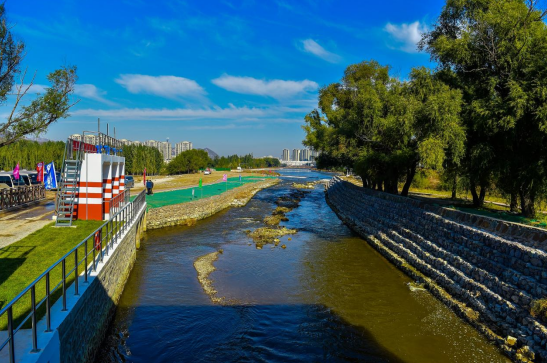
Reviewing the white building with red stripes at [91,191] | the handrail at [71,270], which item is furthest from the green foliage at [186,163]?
the white building with red stripes at [91,191]

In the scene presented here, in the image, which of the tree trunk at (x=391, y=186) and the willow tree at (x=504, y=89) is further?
the tree trunk at (x=391, y=186)

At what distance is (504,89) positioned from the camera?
1789 cm

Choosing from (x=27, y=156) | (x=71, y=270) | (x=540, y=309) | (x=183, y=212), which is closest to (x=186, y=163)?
(x=27, y=156)

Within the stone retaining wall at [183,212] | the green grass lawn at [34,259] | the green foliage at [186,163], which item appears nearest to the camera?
the green grass lawn at [34,259]

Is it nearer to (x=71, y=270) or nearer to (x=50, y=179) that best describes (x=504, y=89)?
(x=71, y=270)

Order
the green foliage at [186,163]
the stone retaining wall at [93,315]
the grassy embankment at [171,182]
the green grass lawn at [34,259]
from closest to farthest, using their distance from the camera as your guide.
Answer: the stone retaining wall at [93,315]
the green grass lawn at [34,259]
the grassy embankment at [171,182]
the green foliage at [186,163]

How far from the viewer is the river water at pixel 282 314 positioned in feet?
34.3


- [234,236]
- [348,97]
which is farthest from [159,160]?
[234,236]

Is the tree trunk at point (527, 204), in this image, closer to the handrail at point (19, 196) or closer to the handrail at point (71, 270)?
the handrail at point (71, 270)

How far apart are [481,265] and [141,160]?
9510 centimetres

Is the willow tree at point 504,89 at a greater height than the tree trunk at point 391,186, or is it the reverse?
the willow tree at point 504,89

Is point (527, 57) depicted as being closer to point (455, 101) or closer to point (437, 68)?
point (455, 101)

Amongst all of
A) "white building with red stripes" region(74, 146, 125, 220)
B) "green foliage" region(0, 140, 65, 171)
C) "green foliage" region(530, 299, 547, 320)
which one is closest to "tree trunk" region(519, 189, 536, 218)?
"green foliage" region(530, 299, 547, 320)

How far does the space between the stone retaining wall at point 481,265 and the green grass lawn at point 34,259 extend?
42.6 ft
